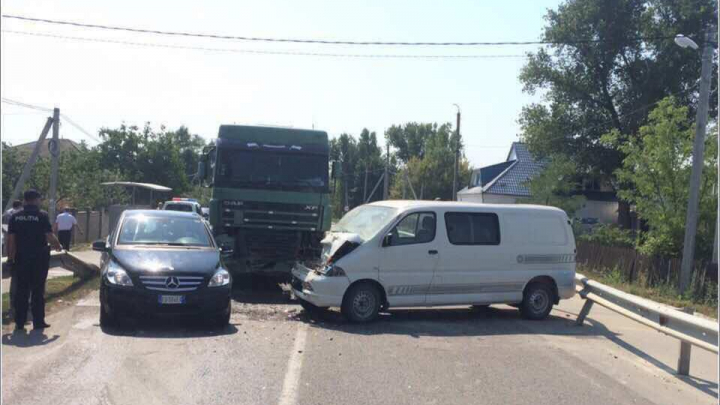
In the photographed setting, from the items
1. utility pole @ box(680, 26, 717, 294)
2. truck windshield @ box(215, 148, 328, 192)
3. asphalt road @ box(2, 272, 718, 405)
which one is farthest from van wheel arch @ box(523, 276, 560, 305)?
utility pole @ box(680, 26, 717, 294)

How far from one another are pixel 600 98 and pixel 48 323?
3776 centimetres

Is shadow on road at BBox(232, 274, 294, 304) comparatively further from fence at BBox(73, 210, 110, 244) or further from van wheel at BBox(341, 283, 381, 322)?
fence at BBox(73, 210, 110, 244)

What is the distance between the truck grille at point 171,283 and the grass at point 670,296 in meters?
10.7

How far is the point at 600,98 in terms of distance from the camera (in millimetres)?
40812

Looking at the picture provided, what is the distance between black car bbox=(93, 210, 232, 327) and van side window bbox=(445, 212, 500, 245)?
11.6 ft

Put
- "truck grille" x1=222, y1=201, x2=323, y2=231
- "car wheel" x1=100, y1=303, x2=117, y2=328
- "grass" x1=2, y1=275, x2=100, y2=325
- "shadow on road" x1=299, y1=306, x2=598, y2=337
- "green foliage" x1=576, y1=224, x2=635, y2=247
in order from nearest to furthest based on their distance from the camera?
"car wheel" x1=100, y1=303, x2=117, y2=328 < "shadow on road" x1=299, y1=306, x2=598, y2=337 < "grass" x1=2, y1=275, x2=100, y2=325 < "truck grille" x1=222, y1=201, x2=323, y2=231 < "green foliage" x1=576, y1=224, x2=635, y2=247

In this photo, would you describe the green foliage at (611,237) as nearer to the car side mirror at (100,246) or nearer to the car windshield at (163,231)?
the car windshield at (163,231)

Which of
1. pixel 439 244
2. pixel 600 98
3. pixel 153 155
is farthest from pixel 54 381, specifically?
pixel 153 155

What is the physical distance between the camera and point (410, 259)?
10.2 meters

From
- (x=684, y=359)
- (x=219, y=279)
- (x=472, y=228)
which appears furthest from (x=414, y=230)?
(x=684, y=359)

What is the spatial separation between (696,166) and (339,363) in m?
11.7

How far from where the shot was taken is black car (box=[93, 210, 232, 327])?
A: 8.66 meters

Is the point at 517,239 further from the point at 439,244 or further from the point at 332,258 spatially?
the point at 332,258

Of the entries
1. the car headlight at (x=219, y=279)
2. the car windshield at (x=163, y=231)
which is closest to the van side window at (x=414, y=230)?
the car headlight at (x=219, y=279)
